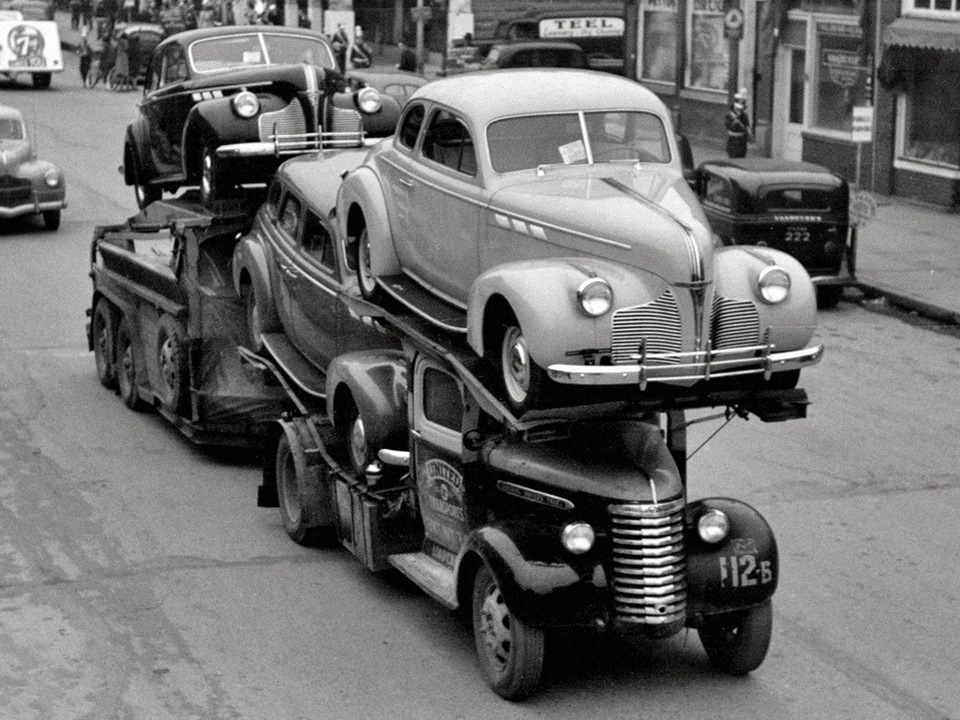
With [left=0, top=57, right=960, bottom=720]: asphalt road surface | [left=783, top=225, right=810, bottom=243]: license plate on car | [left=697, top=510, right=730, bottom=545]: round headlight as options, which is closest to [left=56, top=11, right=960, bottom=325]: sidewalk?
[left=783, top=225, right=810, bottom=243]: license plate on car

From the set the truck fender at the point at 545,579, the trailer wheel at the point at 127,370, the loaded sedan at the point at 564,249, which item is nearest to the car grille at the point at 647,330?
the loaded sedan at the point at 564,249

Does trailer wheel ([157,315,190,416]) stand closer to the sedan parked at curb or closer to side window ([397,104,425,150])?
side window ([397,104,425,150])

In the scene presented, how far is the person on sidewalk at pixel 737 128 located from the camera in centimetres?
2944

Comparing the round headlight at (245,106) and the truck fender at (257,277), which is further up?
the round headlight at (245,106)

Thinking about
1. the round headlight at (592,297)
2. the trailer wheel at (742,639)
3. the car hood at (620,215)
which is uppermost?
the car hood at (620,215)

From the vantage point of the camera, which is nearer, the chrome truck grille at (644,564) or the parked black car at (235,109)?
the chrome truck grille at (644,564)

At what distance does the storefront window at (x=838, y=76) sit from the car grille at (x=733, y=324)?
68.5 feet

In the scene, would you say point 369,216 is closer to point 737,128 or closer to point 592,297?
point 592,297

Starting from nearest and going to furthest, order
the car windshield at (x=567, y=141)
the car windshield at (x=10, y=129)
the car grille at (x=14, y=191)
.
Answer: the car windshield at (x=567, y=141)
the car grille at (x=14, y=191)
the car windshield at (x=10, y=129)

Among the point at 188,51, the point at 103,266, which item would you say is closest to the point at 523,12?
the point at 188,51

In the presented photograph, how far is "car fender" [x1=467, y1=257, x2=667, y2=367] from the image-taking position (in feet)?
28.2

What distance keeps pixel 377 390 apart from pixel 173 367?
4.04 metres

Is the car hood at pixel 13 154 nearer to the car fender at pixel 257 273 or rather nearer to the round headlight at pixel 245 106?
the round headlight at pixel 245 106

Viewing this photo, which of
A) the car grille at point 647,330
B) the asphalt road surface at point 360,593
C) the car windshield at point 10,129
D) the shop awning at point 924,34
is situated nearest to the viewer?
the car grille at point 647,330
